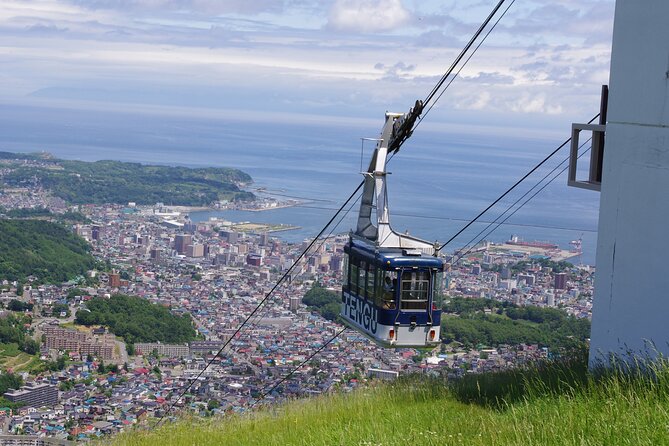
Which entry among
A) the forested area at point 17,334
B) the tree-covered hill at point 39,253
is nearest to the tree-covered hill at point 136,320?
the forested area at point 17,334

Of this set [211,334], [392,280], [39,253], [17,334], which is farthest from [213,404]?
A: [39,253]

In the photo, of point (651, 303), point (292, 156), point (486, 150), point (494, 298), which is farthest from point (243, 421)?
point (486, 150)

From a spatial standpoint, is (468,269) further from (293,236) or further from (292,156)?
(292,156)

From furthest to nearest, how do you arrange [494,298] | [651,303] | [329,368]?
[494,298], [329,368], [651,303]

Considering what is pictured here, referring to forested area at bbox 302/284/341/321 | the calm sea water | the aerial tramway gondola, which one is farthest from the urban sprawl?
the calm sea water

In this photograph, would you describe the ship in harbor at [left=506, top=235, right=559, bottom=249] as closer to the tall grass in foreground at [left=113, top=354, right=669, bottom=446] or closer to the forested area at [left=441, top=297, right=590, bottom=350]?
the forested area at [left=441, top=297, right=590, bottom=350]

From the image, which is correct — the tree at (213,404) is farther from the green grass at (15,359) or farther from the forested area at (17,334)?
the forested area at (17,334)
